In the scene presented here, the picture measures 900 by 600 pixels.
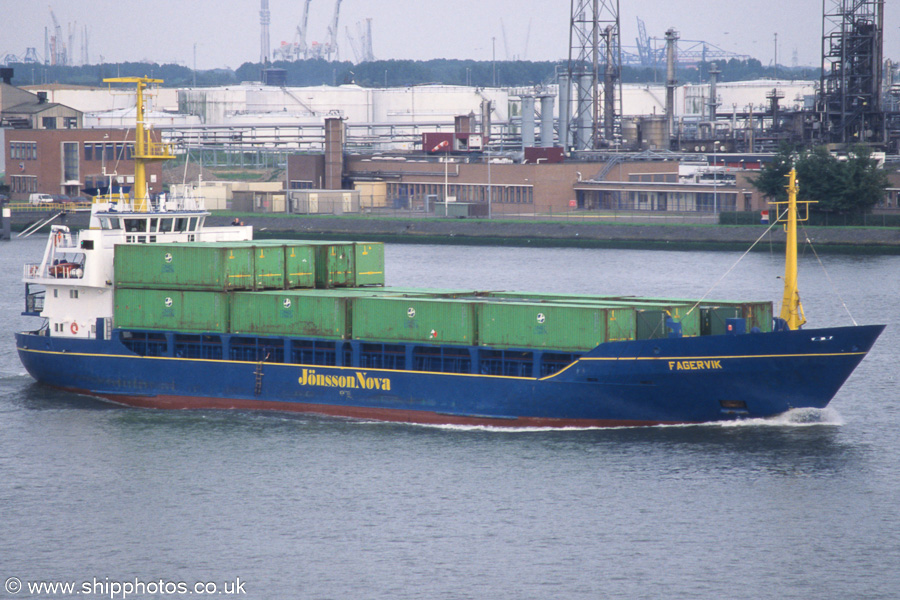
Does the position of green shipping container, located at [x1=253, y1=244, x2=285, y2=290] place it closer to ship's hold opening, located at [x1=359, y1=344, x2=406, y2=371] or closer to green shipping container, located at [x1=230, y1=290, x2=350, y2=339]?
green shipping container, located at [x1=230, y1=290, x2=350, y2=339]

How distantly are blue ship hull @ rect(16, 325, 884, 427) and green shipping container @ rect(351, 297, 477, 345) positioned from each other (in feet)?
2.96

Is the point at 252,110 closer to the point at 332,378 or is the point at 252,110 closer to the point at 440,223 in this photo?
the point at 440,223

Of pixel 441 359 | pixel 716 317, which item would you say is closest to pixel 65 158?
pixel 441 359

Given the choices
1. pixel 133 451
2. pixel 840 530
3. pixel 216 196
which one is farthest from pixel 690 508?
pixel 216 196

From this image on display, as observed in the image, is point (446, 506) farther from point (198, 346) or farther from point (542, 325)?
point (198, 346)

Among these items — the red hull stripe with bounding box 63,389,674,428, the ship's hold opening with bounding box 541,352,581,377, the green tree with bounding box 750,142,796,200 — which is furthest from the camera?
the green tree with bounding box 750,142,796,200

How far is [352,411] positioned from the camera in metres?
35.6

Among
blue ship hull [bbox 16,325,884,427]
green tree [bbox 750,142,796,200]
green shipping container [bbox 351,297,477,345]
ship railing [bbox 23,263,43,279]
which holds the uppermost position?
green tree [bbox 750,142,796,200]

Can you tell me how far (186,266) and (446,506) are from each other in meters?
13.9

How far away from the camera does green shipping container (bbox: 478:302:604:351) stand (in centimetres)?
3225

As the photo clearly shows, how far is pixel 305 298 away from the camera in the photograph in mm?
35688

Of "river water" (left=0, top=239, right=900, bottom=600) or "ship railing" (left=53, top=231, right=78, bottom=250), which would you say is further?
"ship railing" (left=53, top=231, right=78, bottom=250)

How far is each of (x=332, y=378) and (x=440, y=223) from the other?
2355 inches

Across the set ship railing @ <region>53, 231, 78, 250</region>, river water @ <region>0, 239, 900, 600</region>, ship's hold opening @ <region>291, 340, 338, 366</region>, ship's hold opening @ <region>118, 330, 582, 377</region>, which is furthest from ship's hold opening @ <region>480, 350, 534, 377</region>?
ship railing @ <region>53, 231, 78, 250</region>
